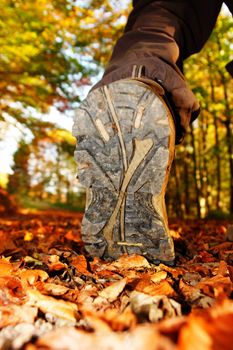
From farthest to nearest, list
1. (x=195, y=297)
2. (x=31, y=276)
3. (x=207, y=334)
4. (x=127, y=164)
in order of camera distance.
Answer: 1. (x=127, y=164)
2. (x=31, y=276)
3. (x=195, y=297)
4. (x=207, y=334)

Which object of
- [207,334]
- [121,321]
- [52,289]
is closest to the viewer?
[207,334]

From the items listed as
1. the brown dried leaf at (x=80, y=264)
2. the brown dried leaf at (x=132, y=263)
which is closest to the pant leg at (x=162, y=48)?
the brown dried leaf at (x=132, y=263)

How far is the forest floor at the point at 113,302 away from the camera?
0.60 meters

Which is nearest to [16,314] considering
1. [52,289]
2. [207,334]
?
[52,289]

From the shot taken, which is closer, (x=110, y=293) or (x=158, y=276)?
(x=110, y=293)

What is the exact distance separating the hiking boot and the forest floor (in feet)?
0.43

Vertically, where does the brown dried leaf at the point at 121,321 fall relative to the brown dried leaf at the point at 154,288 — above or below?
below

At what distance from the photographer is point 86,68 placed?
22.6ft

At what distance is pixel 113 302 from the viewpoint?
110cm

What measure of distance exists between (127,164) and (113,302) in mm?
646

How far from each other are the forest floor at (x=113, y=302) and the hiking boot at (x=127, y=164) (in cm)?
13

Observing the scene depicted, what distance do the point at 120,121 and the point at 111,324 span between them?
38.1 inches

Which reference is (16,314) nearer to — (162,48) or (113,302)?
(113,302)

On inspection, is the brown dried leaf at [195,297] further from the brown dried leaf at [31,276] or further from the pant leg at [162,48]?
the pant leg at [162,48]
